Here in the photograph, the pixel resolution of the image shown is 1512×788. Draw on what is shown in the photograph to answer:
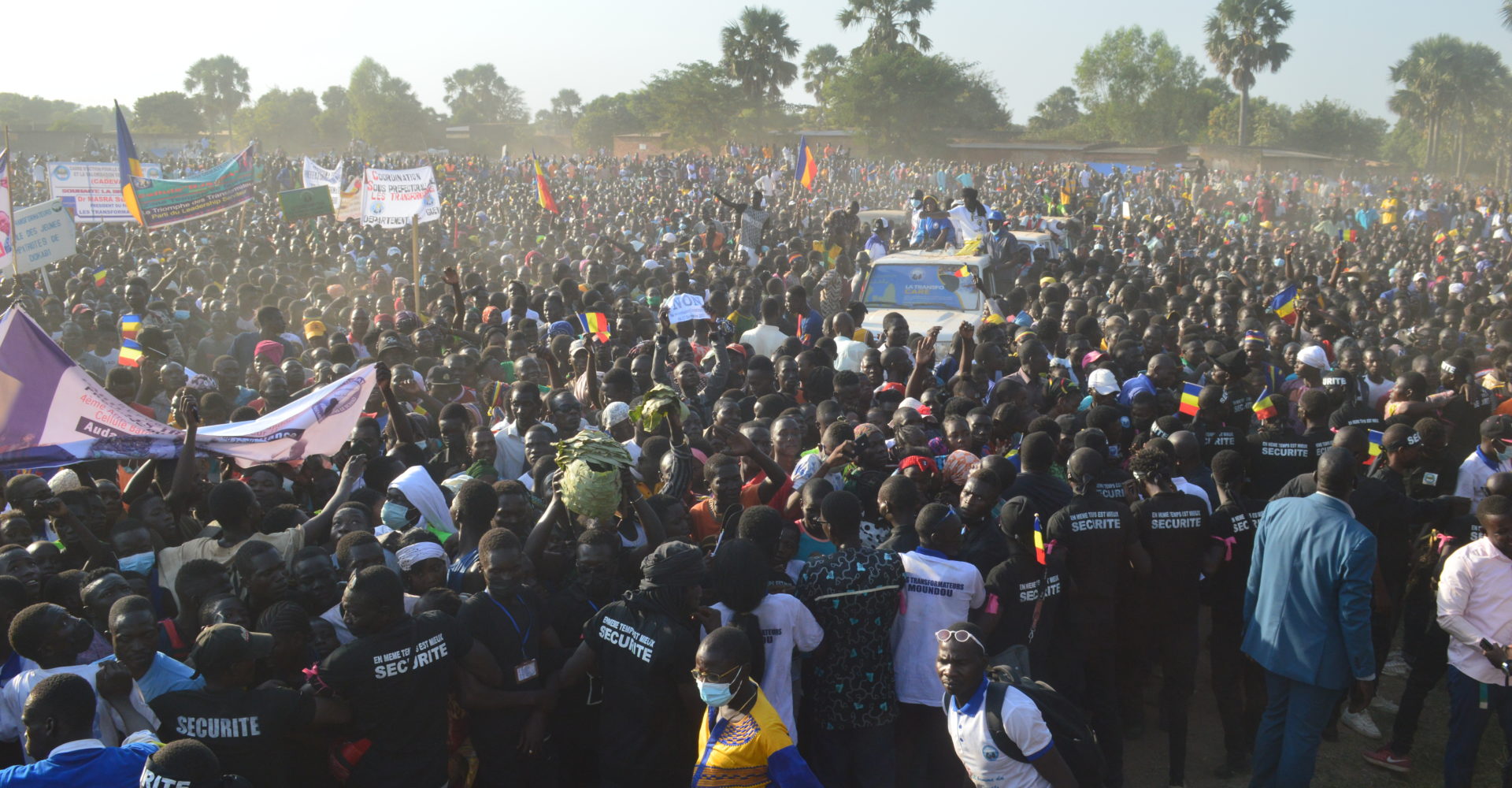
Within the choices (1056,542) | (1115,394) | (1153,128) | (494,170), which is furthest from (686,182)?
(1153,128)

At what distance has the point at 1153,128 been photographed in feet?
213

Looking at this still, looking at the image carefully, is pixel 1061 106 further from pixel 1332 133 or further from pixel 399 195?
pixel 399 195

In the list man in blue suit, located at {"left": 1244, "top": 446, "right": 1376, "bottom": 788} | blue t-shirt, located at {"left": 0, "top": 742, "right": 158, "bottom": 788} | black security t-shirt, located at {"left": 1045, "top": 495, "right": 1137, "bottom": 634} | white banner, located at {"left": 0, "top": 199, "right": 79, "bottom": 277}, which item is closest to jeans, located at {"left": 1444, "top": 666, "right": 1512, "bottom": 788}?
man in blue suit, located at {"left": 1244, "top": 446, "right": 1376, "bottom": 788}

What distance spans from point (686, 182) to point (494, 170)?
770 cm

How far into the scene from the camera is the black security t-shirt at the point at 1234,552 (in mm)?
5305

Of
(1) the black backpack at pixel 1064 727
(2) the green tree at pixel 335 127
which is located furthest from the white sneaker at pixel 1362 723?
(2) the green tree at pixel 335 127

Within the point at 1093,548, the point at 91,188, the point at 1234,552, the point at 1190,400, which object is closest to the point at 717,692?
the point at 1093,548

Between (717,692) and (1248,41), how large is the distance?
2536 inches

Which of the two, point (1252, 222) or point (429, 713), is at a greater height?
point (1252, 222)

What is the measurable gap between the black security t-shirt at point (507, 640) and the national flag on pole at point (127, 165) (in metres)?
14.1

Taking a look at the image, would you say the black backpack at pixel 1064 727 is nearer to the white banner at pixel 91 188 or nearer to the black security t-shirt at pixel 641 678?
the black security t-shirt at pixel 641 678

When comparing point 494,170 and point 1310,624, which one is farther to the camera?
point 494,170

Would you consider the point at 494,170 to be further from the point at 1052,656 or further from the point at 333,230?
the point at 1052,656

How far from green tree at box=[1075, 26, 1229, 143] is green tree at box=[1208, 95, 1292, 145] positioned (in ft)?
4.16
